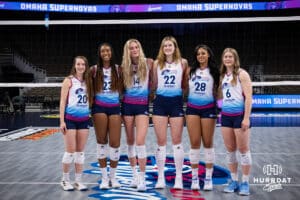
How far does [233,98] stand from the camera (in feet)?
13.6

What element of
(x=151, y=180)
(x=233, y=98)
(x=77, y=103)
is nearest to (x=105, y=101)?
(x=77, y=103)

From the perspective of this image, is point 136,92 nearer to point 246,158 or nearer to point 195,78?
point 195,78

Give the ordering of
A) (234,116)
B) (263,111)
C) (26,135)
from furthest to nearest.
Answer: (263,111) → (26,135) → (234,116)

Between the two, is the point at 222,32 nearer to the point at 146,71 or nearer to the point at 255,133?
the point at 255,133

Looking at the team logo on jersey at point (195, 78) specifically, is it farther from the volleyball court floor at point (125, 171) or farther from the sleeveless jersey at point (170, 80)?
the volleyball court floor at point (125, 171)

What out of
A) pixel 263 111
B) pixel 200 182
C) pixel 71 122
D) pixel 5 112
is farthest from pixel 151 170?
pixel 5 112

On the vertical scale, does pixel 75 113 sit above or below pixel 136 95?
below

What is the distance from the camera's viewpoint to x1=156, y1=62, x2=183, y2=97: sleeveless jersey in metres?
4.40

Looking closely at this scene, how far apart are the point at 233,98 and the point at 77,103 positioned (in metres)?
1.82

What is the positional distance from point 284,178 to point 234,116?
4.51 ft

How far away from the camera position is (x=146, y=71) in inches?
173

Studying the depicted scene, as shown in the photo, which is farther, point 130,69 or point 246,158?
point 130,69

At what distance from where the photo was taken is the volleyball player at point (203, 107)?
4.32m

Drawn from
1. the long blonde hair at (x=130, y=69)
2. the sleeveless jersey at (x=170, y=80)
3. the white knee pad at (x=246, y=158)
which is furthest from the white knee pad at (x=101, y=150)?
the white knee pad at (x=246, y=158)
